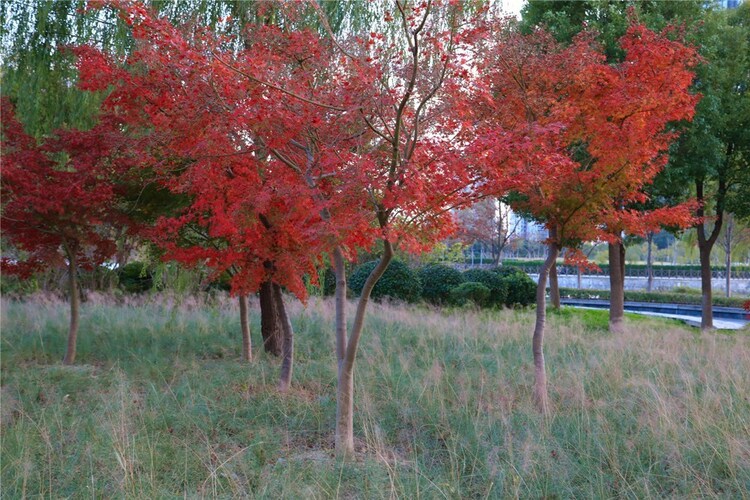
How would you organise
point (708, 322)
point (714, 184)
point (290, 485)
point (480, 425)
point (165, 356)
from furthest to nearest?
point (714, 184), point (708, 322), point (165, 356), point (480, 425), point (290, 485)

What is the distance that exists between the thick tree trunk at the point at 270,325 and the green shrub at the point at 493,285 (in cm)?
766

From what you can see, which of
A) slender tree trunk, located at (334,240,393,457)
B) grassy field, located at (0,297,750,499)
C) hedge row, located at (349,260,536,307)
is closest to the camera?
grassy field, located at (0,297,750,499)

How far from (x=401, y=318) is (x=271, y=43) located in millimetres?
6728

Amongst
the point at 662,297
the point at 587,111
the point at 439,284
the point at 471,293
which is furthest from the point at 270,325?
the point at 662,297

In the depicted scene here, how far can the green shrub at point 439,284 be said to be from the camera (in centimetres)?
1592

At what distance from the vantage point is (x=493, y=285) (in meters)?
15.5

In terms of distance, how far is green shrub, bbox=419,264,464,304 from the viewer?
15922 millimetres

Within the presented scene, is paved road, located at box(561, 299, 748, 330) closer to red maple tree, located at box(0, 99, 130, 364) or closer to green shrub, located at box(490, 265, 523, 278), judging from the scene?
green shrub, located at box(490, 265, 523, 278)

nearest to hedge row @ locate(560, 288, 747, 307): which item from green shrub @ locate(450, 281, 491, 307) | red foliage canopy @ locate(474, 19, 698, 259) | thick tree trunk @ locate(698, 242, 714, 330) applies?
thick tree trunk @ locate(698, 242, 714, 330)

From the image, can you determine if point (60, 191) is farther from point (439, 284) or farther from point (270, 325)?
point (439, 284)

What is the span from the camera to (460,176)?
176 inches

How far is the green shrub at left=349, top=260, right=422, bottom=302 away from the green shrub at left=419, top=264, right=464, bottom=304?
0.47 m

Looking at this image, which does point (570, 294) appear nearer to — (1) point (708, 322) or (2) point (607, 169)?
(1) point (708, 322)

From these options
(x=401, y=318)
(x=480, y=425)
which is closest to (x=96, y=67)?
(x=480, y=425)
